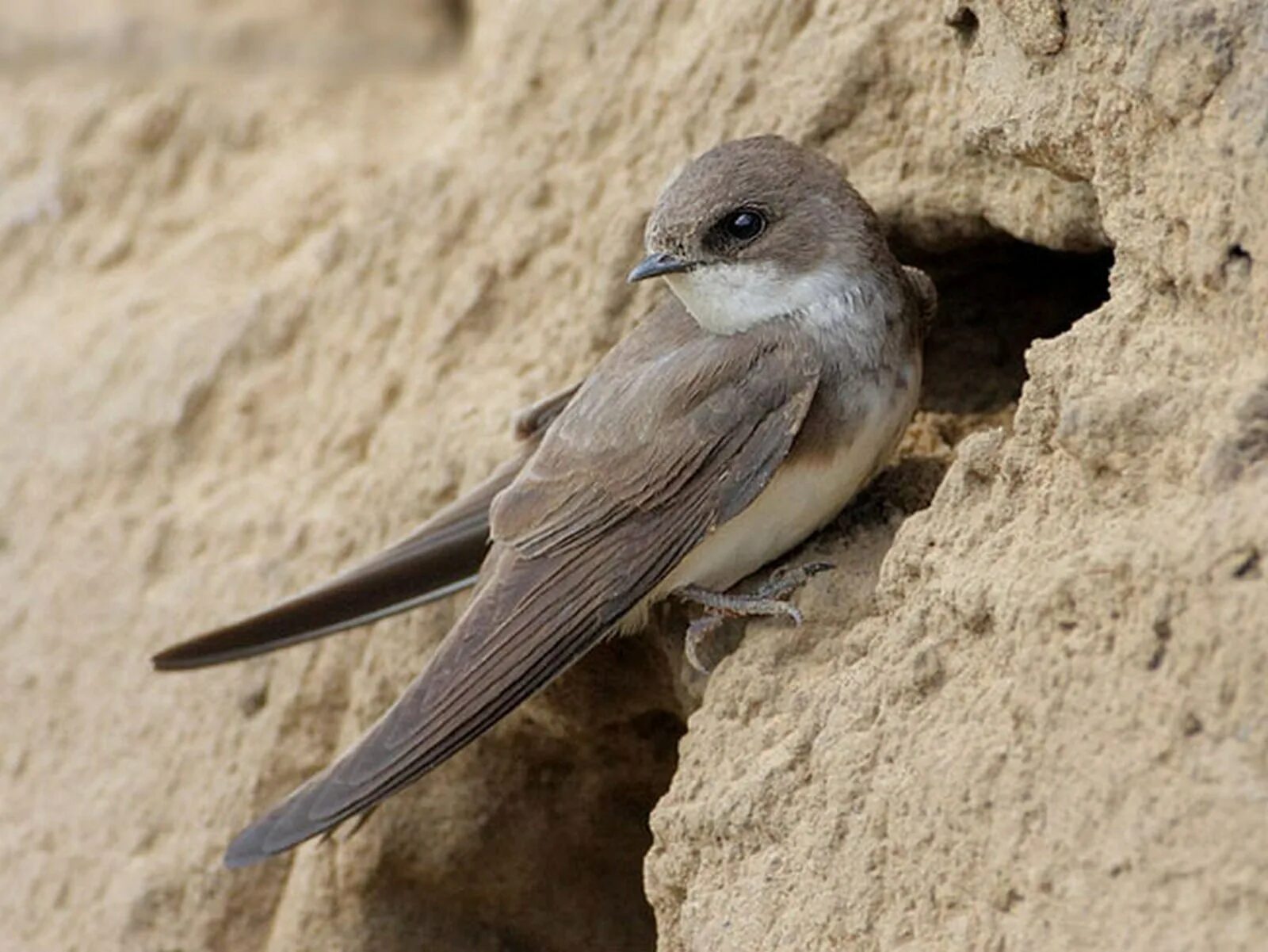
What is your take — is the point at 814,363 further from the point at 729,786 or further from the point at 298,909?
the point at 298,909

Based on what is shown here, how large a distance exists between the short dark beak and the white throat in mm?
20

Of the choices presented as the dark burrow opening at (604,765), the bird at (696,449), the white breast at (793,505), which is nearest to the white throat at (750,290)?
the bird at (696,449)

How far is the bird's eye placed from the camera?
303cm

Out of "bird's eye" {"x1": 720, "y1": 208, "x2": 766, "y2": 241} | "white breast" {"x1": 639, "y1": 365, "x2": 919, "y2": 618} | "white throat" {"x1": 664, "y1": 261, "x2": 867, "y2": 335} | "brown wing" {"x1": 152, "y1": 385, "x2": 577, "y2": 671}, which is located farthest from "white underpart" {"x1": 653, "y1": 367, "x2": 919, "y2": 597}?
"brown wing" {"x1": 152, "y1": 385, "x2": 577, "y2": 671}

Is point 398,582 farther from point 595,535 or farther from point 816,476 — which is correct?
point 816,476

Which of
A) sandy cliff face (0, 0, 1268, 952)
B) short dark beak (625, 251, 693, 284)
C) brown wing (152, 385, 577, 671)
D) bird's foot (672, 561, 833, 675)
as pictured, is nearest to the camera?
sandy cliff face (0, 0, 1268, 952)

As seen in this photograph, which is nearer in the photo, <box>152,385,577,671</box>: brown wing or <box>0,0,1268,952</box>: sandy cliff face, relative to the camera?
<box>0,0,1268,952</box>: sandy cliff face

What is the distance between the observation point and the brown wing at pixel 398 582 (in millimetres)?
3244

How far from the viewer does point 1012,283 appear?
3416 millimetres

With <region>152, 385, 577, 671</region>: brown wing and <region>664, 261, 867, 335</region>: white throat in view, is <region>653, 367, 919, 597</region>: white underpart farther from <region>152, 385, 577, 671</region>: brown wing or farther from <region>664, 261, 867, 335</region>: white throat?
<region>152, 385, 577, 671</region>: brown wing

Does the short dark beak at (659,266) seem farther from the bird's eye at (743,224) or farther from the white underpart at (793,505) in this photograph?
the white underpart at (793,505)

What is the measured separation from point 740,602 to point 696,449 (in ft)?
0.70

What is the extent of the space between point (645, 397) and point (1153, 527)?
0.99 metres

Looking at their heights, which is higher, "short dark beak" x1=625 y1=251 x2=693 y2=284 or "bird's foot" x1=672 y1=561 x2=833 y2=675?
"short dark beak" x1=625 y1=251 x2=693 y2=284
